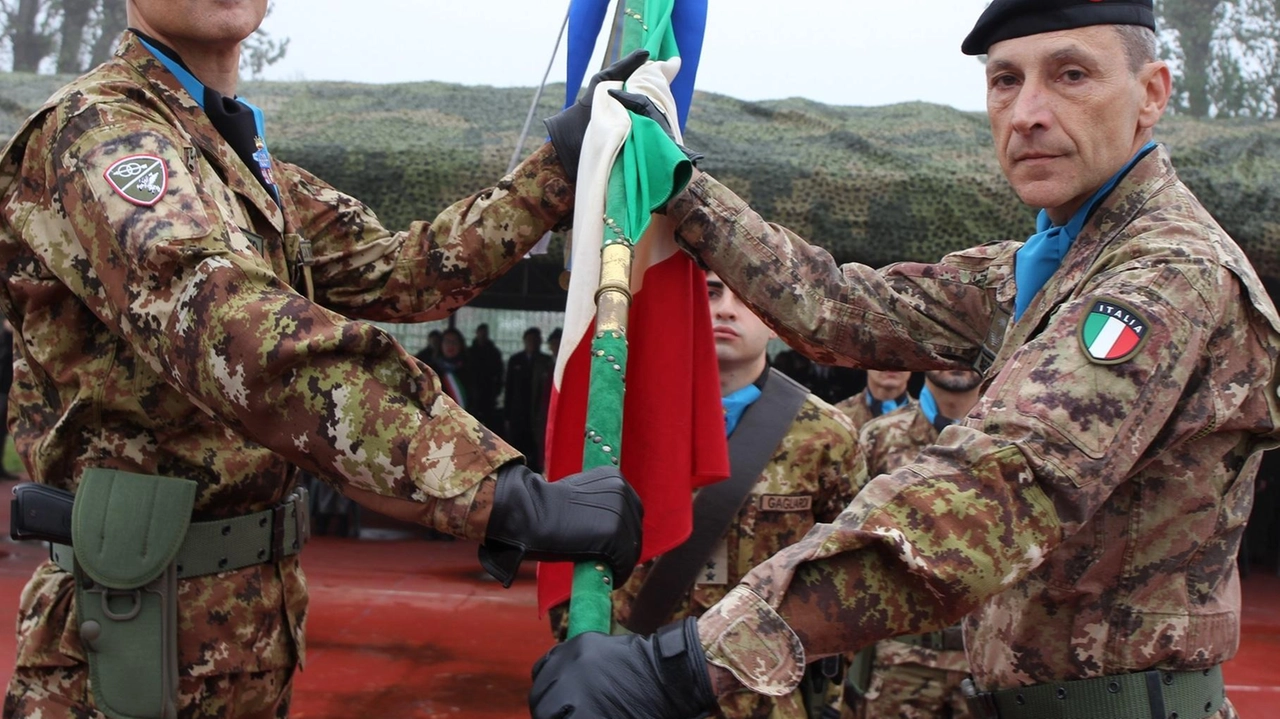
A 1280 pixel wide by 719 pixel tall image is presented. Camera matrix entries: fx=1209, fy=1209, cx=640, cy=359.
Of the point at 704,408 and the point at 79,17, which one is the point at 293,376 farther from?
the point at 79,17

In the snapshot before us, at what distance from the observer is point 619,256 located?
92.7 inches

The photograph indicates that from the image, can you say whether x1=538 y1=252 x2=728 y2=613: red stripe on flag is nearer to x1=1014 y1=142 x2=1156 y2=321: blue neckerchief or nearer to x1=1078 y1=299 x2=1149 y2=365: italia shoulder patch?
x1=1014 y1=142 x2=1156 y2=321: blue neckerchief

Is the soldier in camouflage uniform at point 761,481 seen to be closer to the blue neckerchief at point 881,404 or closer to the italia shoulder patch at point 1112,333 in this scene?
the italia shoulder patch at point 1112,333

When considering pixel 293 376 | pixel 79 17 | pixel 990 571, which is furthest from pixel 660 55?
pixel 79 17

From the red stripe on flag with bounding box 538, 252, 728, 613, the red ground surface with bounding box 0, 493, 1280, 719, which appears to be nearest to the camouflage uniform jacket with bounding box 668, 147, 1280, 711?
the red stripe on flag with bounding box 538, 252, 728, 613

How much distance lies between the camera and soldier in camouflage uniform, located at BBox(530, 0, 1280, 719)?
1.79 meters

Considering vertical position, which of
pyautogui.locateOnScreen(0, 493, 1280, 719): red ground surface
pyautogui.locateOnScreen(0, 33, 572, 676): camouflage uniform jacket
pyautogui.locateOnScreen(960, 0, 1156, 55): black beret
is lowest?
pyautogui.locateOnScreen(0, 493, 1280, 719): red ground surface

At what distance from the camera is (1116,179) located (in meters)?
2.16

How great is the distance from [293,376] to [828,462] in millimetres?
1889

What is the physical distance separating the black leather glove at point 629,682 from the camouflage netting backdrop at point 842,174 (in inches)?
225

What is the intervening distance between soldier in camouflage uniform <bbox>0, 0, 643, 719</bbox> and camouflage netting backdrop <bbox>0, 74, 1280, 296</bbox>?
496 cm

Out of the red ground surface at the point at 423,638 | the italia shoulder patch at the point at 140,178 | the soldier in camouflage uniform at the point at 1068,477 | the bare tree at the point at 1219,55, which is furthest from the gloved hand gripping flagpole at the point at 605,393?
the bare tree at the point at 1219,55

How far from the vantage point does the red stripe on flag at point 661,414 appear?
2650mm

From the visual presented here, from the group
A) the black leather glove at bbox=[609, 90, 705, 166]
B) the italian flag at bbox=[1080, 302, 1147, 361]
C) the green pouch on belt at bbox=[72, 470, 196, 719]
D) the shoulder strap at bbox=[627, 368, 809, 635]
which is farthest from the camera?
the shoulder strap at bbox=[627, 368, 809, 635]
